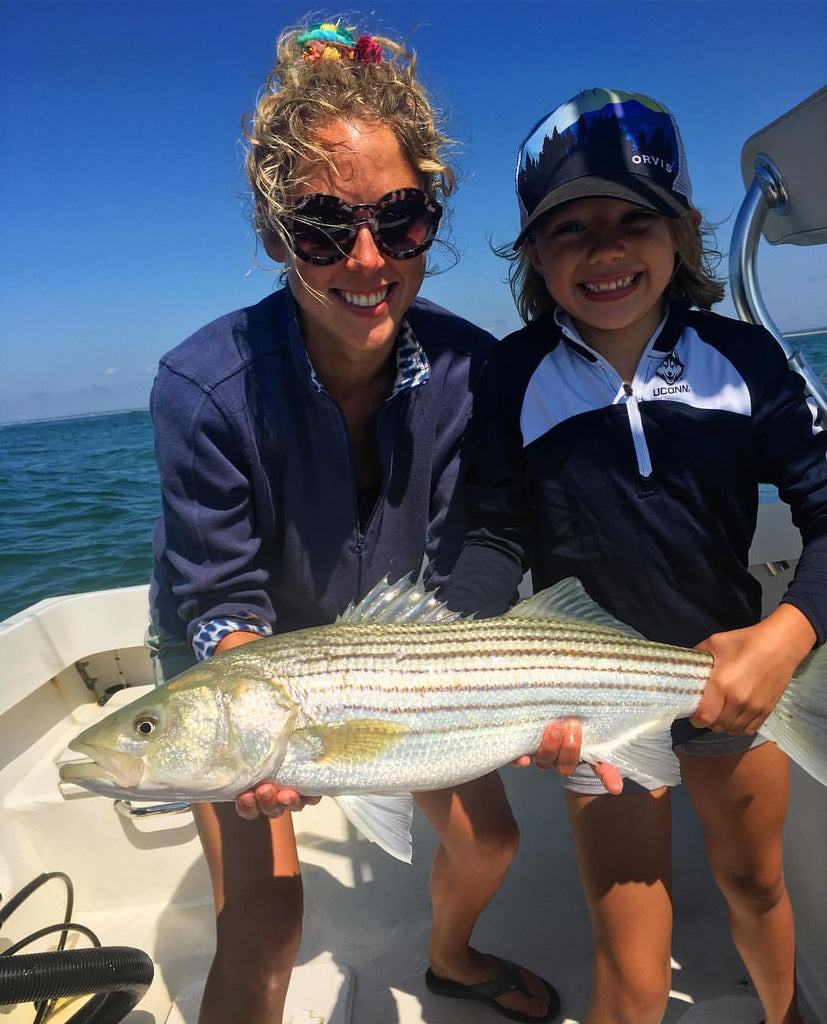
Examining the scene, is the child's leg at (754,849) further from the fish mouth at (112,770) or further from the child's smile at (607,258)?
the fish mouth at (112,770)

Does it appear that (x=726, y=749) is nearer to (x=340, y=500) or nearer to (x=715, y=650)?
(x=715, y=650)

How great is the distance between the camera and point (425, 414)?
2.83 meters

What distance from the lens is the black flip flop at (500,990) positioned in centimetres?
305

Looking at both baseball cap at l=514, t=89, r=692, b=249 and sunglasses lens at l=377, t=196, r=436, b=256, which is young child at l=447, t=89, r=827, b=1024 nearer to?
baseball cap at l=514, t=89, r=692, b=249

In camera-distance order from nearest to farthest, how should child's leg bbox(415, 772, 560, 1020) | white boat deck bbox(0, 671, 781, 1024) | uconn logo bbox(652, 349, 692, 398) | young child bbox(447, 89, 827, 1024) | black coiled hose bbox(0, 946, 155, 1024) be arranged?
black coiled hose bbox(0, 946, 155, 1024) < young child bbox(447, 89, 827, 1024) < uconn logo bbox(652, 349, 692, 398) < child's leg bbox(415, 772, 560, 1020) < white boat deck bbox(0, 671, 781, 1024)

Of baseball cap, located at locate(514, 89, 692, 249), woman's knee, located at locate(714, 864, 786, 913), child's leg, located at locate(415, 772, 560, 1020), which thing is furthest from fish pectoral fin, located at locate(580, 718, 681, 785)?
baseball cap, located at locate(514, 89, 692, 249)

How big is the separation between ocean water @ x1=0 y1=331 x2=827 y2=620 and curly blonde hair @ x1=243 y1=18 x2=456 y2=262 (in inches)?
181

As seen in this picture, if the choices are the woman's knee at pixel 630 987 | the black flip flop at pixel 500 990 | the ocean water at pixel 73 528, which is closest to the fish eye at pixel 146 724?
the woman's knee at pixel 630 987

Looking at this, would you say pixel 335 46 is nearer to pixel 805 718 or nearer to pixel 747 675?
pixel 747 675

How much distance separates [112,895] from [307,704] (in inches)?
107

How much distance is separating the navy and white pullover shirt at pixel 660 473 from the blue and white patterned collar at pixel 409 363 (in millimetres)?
329

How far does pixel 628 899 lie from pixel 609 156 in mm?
2483

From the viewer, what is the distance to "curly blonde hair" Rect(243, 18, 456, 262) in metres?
2.42

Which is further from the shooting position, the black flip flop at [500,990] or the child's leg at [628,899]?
the black flip flop at [500,990]
